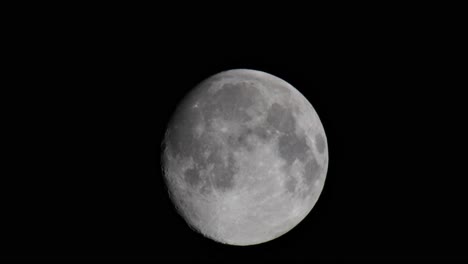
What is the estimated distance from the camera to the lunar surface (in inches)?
173

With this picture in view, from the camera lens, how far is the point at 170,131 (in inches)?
191

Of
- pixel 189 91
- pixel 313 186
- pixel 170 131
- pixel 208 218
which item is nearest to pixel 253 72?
pixel 189 91

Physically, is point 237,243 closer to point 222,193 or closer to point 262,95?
point 222,193

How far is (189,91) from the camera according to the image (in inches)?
202

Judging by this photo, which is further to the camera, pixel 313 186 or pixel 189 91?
pixel 189 91

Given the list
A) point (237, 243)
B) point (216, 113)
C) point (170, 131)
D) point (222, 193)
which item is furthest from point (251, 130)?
point (237, 243)

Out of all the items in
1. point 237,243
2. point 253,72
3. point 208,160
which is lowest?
point 237,243

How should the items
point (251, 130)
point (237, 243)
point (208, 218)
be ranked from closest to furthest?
point (251, 130) → point (208, 218) → point (237, 243)

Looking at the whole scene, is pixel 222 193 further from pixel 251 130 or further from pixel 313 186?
pixel 313 186

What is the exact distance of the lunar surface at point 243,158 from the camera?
173 inches

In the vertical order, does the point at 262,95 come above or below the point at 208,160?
above

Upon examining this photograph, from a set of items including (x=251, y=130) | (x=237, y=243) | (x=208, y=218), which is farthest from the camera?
(x=237, y=243)

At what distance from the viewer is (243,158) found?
4.34m

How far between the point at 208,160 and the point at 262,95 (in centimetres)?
104
